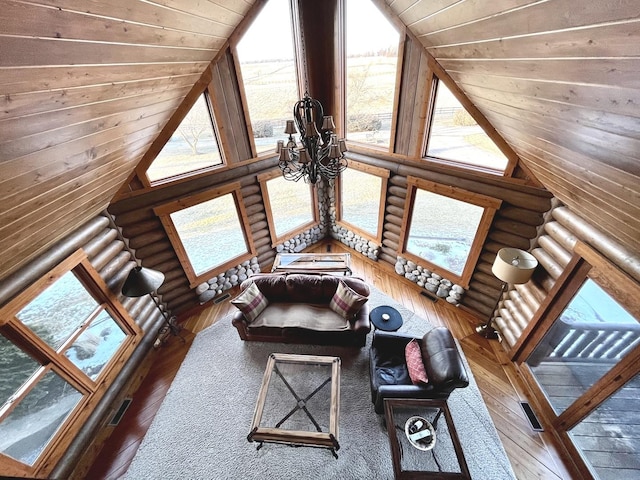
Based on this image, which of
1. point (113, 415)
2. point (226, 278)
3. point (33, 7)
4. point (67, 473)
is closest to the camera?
point (33, 7)

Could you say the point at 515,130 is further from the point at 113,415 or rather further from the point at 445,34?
the point at 113,415

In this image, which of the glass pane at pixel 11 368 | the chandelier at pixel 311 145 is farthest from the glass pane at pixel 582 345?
the glass pane at pixel 11 368

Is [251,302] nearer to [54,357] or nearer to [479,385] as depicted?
[54,357]

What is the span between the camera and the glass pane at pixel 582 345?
2.85 m

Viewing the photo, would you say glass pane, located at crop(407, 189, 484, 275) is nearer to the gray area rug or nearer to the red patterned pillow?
the red patterned pillow

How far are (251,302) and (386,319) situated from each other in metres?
2.12

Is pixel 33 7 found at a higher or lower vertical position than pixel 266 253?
higher

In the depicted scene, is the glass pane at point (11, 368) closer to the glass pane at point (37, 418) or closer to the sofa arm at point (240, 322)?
the glass pane at point (37, 418)

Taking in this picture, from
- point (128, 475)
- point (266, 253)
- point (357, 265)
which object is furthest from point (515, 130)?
point (128, 475)

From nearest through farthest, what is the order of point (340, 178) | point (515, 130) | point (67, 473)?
1. point (515, 130)
2. point (67, 473)
3. point (340, 178)

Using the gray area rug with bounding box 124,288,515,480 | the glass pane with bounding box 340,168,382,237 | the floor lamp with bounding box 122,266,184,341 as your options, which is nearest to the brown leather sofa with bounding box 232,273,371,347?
the gray area rug with bounding box 124,288,515,480

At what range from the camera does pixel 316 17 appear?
4.34 metres

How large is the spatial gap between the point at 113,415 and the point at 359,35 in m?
6.65

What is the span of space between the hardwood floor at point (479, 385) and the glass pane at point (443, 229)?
805mm
